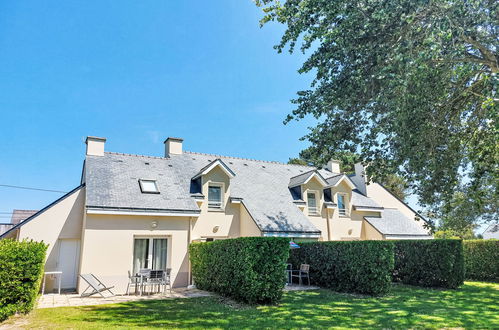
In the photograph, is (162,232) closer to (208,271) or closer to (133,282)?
(133,282)

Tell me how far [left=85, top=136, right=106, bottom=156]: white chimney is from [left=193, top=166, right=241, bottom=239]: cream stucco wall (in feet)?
24.2

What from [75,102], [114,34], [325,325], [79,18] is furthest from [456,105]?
[75,102]

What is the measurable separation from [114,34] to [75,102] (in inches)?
299

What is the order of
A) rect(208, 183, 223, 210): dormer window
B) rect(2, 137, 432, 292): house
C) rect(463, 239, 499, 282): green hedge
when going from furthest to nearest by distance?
rect(463, 239, 499, 282): green hedge → rect(208, 183, 223, 210): dormer window → rect(2, 137, 432, 292): house

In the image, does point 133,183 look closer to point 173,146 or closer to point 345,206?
point 173,146

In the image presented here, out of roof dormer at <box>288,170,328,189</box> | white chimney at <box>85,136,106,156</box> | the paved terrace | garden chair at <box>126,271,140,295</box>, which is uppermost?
white chimney at <box>85,136,106,156</box>

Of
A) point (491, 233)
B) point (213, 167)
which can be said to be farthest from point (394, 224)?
point (491, 233)

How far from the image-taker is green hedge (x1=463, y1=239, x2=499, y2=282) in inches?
838

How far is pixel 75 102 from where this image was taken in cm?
2223

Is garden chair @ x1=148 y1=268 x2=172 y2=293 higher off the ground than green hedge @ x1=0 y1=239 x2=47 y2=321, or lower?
lower

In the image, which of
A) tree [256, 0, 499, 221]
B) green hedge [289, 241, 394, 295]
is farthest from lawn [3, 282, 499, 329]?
tree [256, 0, 499, 221]

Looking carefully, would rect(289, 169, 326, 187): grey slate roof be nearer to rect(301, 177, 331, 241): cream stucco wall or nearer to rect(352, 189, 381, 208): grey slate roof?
rect(301, 177, 331, 241): cream stucco wall

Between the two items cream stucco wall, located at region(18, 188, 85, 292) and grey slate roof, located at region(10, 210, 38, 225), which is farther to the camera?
grey slate roof, located at region(10, 210, 38, 225)

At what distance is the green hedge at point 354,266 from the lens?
14.3 m
